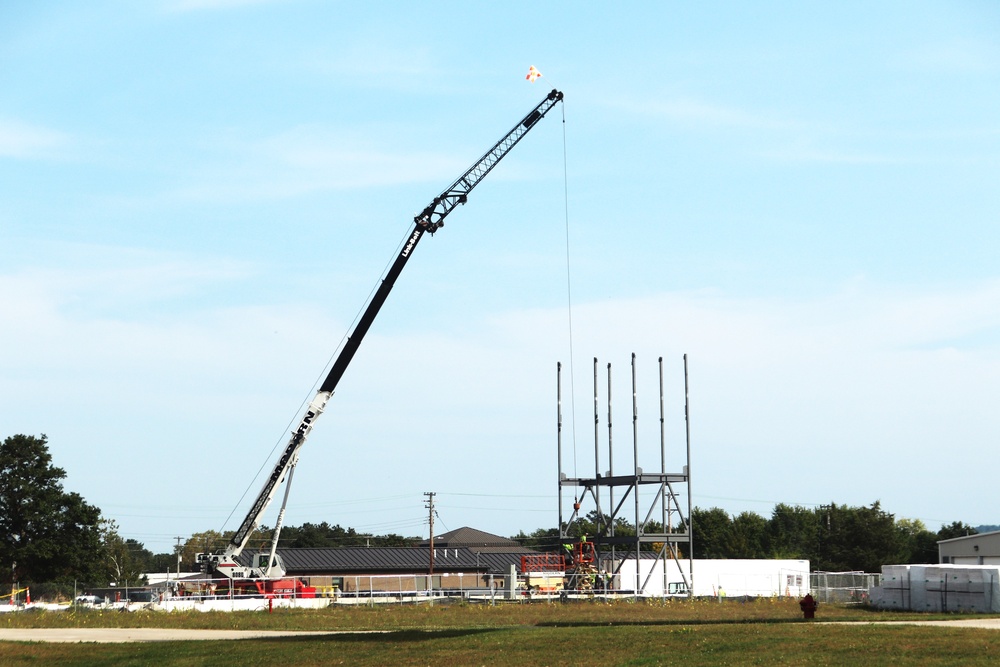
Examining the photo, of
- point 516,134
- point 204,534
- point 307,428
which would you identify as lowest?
point 204,534

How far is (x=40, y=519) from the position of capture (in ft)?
239

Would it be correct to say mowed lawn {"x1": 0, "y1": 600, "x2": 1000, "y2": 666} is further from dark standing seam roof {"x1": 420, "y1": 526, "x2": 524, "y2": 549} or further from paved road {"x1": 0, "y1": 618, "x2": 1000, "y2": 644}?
dark standing seam roof {"x1": 420, "y1": 526, "x2": 524, "y2": 549}

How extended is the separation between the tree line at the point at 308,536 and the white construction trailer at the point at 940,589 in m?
16.2

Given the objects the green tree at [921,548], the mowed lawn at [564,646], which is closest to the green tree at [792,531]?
→ the green tree at [921,548]

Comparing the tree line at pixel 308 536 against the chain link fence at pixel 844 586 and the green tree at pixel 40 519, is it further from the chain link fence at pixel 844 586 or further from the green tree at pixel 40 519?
the chain link fence at pixel 844 586

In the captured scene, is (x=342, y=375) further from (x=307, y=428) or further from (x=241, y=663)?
(x=241, y=663)

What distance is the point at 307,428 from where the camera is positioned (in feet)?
196

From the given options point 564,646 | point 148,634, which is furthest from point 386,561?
point 564,646

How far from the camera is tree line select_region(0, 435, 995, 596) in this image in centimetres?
7300

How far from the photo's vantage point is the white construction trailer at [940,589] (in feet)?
153

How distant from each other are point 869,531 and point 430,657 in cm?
7800

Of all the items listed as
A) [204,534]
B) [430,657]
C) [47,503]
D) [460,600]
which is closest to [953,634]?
[430,657]

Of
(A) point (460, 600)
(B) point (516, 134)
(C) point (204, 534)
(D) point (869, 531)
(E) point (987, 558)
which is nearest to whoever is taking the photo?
(A) point (460, 600)

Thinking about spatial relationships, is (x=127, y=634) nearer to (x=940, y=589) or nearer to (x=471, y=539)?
(x=940, y=589)
